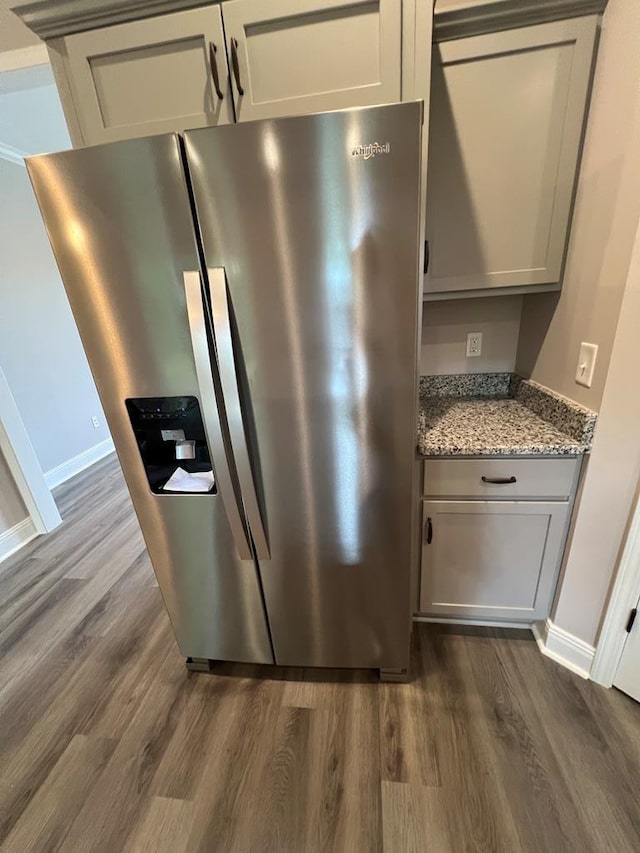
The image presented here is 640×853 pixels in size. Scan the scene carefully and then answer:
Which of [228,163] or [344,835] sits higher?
[228,163]

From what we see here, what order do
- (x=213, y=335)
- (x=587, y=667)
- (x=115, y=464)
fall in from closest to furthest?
1. (x=213, y=335)
2. (x=587, y=667)
3. (x=115, y=464)

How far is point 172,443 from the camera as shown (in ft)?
3.85

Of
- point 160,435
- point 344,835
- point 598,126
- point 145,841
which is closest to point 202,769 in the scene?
point 145,841

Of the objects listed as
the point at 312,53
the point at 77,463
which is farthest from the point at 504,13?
the point at 77,463

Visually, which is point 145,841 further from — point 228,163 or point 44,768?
point 228,163

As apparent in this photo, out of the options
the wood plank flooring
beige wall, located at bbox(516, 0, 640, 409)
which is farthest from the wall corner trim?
beige wall, located at bbox(516, 0, 640, 409)

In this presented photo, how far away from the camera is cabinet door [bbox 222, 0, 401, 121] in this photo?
1018 millimetres

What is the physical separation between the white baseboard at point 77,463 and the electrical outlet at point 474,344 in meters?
2.90

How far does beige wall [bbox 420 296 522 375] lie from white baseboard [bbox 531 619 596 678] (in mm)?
1171

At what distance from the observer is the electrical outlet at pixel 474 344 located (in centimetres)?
172

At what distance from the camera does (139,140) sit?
85cm

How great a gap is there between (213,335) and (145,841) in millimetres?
1510

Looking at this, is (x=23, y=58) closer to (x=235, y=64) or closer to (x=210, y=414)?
(x=235, y=64)

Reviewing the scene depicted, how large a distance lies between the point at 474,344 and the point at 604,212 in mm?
679
